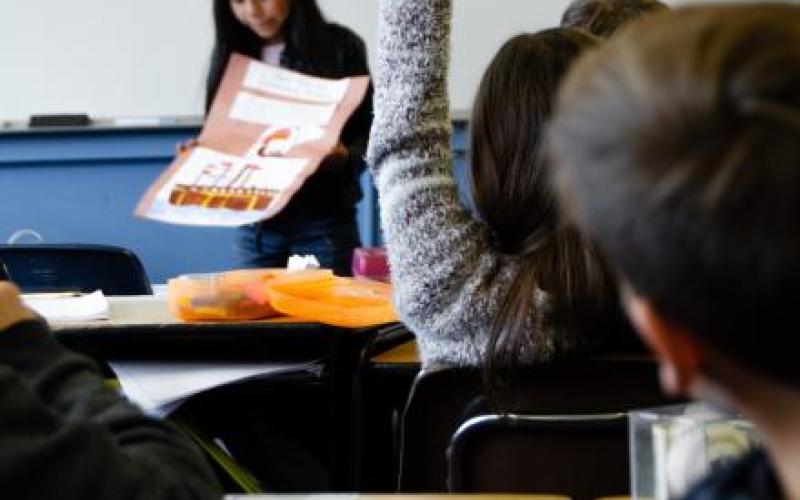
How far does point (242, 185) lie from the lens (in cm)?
190

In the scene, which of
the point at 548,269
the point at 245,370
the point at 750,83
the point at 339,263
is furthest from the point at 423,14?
the point at 339,263

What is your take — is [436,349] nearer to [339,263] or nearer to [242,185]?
[242,185]

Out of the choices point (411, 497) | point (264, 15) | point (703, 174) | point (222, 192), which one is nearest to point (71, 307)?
point (222, 192)

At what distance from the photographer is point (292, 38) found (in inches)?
90.4

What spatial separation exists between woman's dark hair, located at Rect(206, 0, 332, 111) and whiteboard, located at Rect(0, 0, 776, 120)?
1147 mm

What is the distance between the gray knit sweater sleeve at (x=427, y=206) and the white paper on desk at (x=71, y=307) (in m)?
0.56

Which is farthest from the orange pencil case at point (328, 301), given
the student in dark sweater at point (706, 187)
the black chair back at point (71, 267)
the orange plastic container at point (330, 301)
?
the student in dark sweater at point (706, 187)

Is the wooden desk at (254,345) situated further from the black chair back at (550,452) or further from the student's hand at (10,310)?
the student's hand at (10,310)

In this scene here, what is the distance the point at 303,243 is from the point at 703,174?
1.86 meters

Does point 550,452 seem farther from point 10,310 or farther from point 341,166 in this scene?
point 341,166

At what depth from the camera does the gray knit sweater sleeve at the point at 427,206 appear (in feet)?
3.82

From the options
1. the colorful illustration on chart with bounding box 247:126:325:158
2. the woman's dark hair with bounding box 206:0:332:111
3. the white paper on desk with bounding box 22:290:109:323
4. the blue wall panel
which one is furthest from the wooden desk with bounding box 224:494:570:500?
the blue wall panel

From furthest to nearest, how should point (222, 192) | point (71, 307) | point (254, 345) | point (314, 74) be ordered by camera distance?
1. point (314, 74)
2. point (222, 192)
3. point (71, 307)
4. point (254, 345)

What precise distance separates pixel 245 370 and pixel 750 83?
115 centimetres
